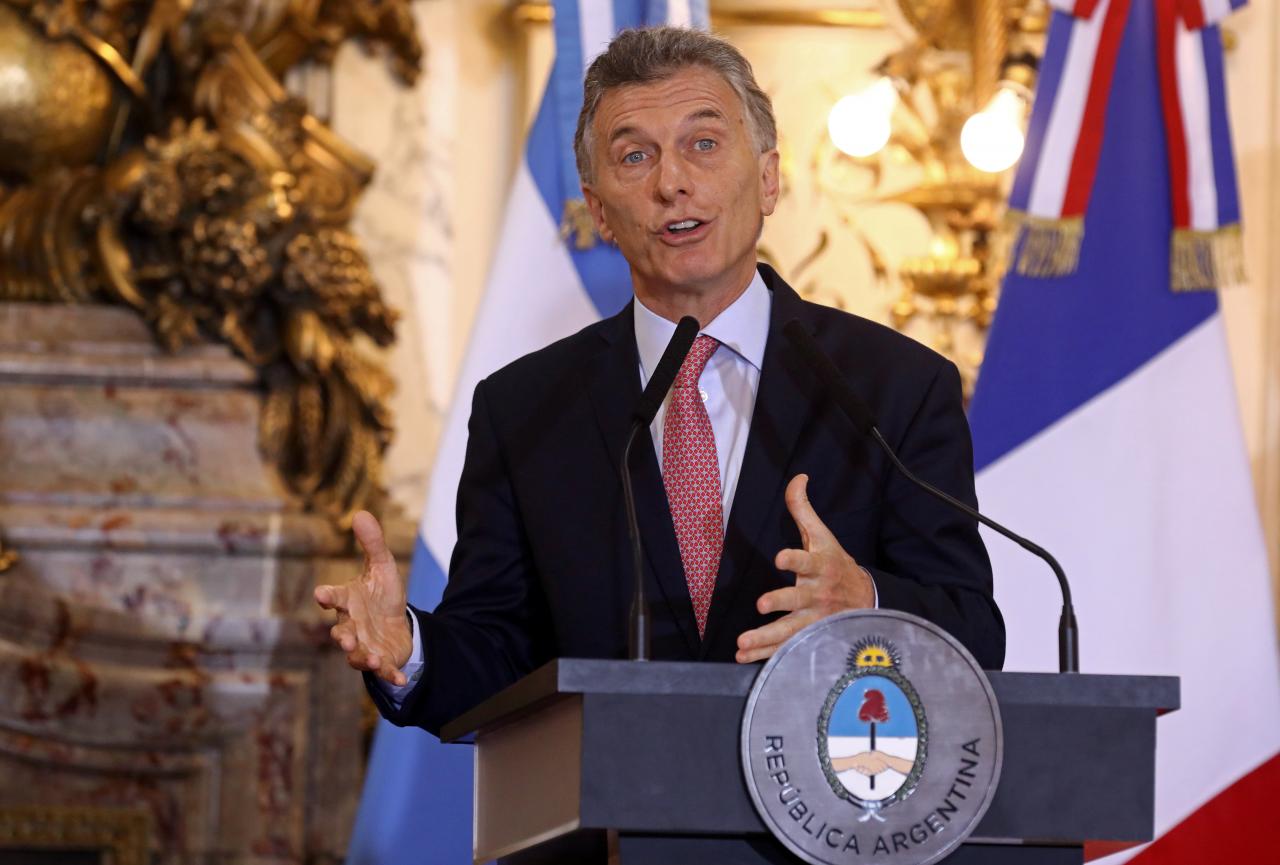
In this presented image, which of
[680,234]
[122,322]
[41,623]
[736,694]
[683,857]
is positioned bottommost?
[683,857]

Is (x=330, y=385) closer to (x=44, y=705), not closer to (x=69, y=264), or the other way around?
(x=69, y=264)

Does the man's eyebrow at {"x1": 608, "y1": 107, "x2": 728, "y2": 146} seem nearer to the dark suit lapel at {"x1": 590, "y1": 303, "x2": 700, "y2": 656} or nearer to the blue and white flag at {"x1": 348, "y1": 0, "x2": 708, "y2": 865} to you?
the dark suit lapel at {"x1": 590, "y1": 303, "x2": 700, "y2": 656}

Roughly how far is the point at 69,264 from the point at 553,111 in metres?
1.37

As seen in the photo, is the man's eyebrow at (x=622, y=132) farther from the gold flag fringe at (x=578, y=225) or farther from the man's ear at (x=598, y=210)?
the gold flag fringe at (x=578, y=225)

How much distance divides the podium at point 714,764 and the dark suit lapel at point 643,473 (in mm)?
393

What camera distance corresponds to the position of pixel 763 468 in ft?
7.13

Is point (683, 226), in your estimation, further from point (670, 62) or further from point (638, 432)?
point (638, 432)

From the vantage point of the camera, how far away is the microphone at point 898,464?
69.6 inches

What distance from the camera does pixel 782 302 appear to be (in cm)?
237

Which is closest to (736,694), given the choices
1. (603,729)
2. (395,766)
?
(603,729)

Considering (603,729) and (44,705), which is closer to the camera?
(603,729)

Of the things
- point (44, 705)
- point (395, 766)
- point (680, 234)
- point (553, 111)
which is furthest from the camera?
point (44, 705)

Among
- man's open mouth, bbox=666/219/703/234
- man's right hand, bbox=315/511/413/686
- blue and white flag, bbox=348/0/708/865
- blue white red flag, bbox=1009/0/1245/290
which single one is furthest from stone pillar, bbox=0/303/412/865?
man's right hand, bbox=315/511/413/686

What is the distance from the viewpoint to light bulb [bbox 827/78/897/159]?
4.39m
